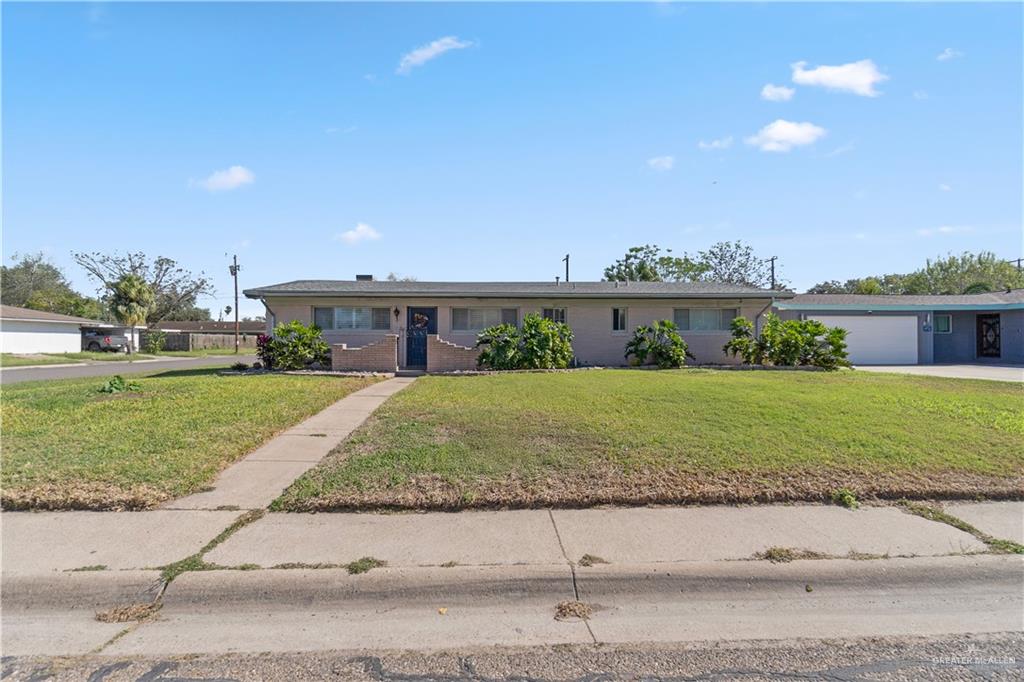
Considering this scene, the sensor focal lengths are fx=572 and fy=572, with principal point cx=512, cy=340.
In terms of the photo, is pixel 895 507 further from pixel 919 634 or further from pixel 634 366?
pixel 634 366

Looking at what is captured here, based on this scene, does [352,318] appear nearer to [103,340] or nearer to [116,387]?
[116,387]

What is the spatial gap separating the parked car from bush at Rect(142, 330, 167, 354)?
4.52 feet

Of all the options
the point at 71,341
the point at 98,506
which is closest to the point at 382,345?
the point at 98,506

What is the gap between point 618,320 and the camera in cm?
1964

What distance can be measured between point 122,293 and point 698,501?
48.8 m

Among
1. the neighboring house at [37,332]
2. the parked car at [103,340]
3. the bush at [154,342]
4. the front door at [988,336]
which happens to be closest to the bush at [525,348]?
the front door at [988,336]

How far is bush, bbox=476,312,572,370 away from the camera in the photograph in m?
16.4

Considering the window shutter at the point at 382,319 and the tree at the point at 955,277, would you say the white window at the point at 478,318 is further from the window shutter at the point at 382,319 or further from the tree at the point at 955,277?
the tree at the point at 955,277

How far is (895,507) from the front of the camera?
5141mm

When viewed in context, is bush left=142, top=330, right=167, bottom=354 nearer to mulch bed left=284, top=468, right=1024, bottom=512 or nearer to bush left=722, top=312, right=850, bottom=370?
bush left=722, top=312, right=850, bottom=370

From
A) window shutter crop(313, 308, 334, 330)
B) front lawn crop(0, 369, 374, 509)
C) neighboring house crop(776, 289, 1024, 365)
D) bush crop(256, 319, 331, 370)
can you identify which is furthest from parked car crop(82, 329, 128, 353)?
neighboring house crop(776, 289, 1024, 365)

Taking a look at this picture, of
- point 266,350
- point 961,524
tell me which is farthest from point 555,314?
point 961,524

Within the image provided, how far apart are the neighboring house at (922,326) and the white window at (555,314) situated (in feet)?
31.4

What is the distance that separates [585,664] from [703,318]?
18068 millimetres
